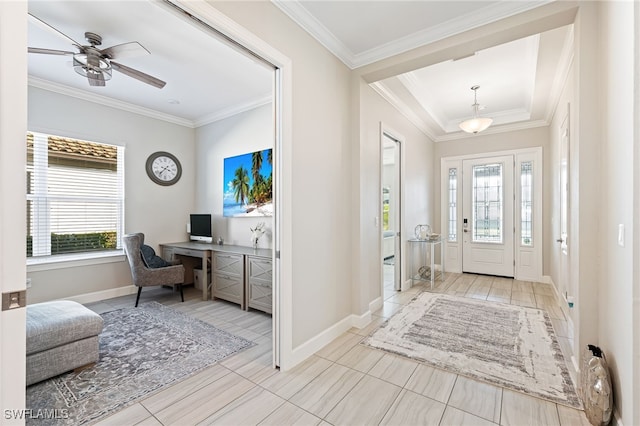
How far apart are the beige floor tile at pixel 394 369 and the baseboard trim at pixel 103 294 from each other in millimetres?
3931

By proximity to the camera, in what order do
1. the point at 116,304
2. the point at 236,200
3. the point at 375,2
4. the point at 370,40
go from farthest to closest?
the point at 236,200 → the point at 116,304 → the point at 370,40 → the point at 375,2

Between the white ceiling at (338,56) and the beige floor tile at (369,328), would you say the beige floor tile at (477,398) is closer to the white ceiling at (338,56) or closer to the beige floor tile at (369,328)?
the beige floor tile at (369,328)

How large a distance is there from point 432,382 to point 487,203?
14.1ft

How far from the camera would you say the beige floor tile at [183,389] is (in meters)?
1.85

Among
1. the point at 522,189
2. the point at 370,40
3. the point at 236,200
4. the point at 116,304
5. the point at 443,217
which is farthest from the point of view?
the point at 443,217

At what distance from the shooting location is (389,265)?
22.0 feet

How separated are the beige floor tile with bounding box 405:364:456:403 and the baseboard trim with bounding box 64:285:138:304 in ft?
13.9

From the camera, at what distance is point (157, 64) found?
127 inches

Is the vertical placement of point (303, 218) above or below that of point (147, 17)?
below

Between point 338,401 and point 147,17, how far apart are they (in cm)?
346

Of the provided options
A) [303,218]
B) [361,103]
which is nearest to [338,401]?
[303,218]

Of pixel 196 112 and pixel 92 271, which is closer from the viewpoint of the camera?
pixel 92 271

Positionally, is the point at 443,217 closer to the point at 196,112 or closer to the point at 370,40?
the point at 370,40

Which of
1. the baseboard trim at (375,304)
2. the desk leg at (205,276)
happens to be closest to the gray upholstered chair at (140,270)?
the desk leg at (205,276)
